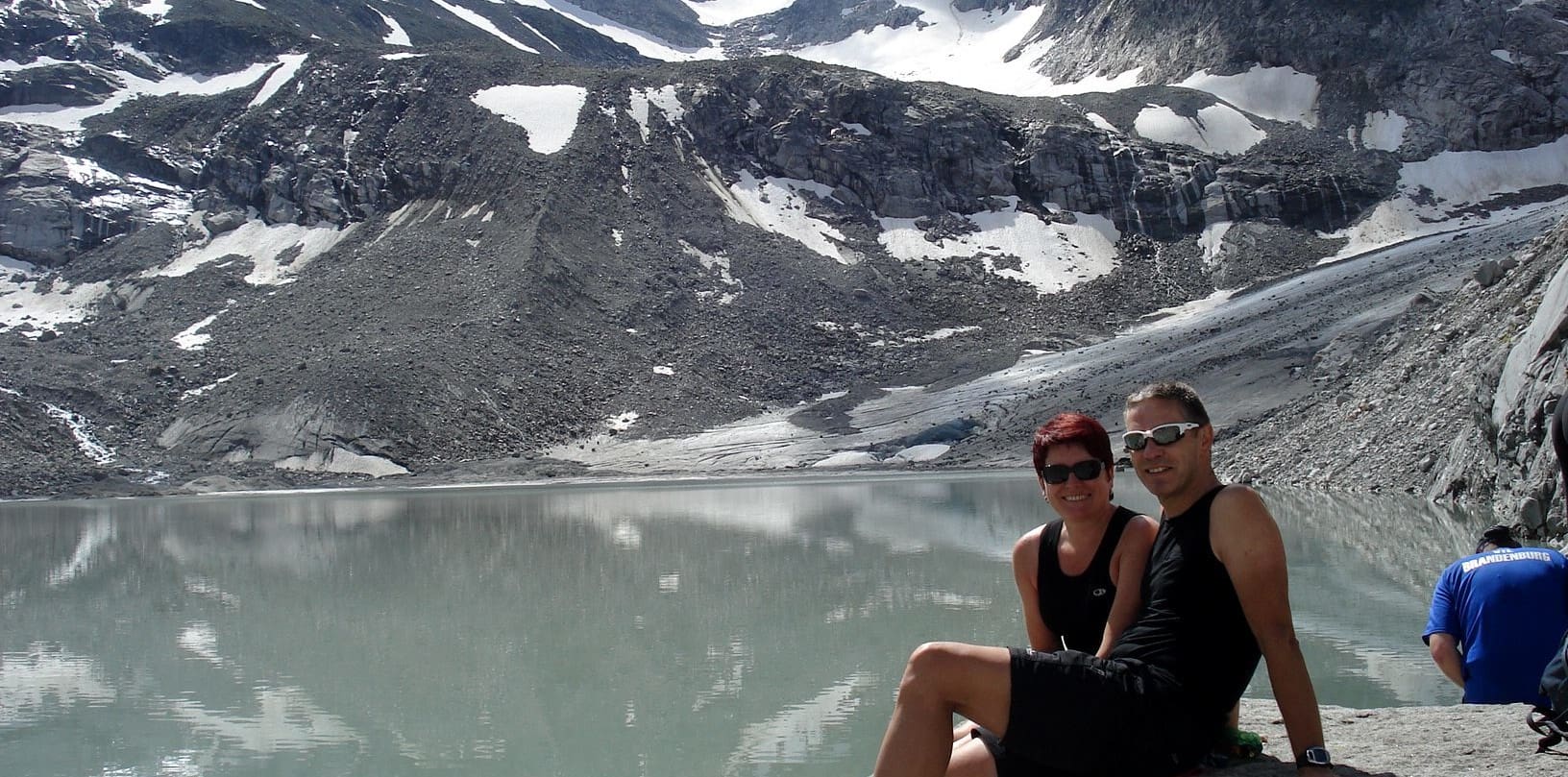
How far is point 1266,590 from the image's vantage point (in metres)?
3.84

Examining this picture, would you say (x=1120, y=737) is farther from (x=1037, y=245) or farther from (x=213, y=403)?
(x=1037, y=245)

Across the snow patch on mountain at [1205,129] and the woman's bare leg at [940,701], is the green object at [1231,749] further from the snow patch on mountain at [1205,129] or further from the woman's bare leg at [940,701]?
the snow patch on mountain at [1205,129]

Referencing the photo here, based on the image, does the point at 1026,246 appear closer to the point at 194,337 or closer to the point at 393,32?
the point at 194,337

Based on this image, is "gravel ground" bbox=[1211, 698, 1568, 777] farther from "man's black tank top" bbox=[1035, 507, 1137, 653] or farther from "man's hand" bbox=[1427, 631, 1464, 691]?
"man's black tank top" bbox=[1035, 507, 1137, 653]

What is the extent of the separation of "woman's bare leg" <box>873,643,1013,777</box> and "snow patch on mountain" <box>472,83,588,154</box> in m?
83.7

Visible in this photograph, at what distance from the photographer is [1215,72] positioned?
343 ft

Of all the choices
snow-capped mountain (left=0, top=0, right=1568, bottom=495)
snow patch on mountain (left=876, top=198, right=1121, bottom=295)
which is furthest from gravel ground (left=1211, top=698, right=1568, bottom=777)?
snow patch on mountain (left=876, top=198, right=1121, bottom=295)

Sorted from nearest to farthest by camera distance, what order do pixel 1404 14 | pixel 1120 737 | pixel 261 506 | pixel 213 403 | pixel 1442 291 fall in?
pixel 1120 737, pixel 261 506, pixel 1442 291, pixel 213 403, pixel 1404 14

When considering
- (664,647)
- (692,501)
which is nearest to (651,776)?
(664,647)

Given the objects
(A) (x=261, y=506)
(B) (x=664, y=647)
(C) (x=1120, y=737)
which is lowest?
(A) (x=261, y=506)

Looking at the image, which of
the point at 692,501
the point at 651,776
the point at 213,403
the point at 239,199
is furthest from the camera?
the point at 239,199

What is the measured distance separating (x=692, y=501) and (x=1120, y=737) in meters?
34.9

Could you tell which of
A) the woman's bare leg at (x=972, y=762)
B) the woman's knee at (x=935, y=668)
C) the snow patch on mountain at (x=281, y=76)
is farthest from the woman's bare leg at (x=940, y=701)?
the snow patch on mountain at (x=281, y=76)

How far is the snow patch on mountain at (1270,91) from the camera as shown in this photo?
97.8 meters
